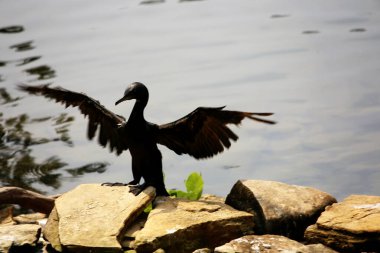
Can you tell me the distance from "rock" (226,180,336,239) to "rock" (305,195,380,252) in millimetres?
155

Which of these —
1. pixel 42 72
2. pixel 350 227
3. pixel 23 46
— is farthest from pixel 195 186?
pixel 23 46

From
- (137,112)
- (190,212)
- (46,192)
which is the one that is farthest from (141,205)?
(46,192)

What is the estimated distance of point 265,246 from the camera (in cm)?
429

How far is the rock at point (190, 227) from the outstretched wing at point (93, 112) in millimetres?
765

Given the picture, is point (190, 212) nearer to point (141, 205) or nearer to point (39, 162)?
point (141, 205)

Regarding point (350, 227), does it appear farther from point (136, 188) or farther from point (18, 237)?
point (18, 237)

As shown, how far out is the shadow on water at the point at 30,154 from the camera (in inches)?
285

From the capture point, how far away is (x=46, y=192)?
22.7 feet

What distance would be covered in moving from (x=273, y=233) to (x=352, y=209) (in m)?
0.56

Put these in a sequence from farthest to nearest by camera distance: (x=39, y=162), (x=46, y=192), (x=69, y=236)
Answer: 1. (x=39, y=162)
2. (x=46, y=192)
3. (x=69, y=236)

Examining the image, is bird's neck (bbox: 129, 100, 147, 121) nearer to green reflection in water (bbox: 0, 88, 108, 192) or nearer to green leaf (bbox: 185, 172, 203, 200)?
green leaf (bbox: 185, 172, 203, 200)

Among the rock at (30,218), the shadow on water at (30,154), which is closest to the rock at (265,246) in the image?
the rock at (30,218)

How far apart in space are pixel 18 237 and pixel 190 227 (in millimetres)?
1212

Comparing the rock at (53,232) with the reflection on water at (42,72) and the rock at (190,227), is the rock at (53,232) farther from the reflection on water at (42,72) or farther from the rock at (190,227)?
the reflection on water at (42,72)
